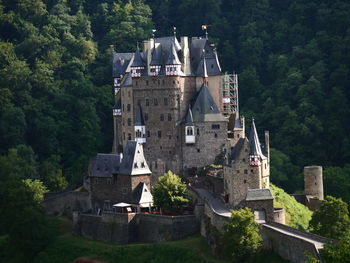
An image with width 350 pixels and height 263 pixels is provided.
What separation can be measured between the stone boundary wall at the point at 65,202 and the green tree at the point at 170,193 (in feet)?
32.1

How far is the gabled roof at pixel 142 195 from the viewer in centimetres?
9019

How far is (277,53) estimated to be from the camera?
13138 centimetres

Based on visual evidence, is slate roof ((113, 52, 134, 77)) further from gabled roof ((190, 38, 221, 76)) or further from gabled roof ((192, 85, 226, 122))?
gabled roof ((192, 85, 226, 122))

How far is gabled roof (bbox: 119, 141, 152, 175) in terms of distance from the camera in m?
91.1

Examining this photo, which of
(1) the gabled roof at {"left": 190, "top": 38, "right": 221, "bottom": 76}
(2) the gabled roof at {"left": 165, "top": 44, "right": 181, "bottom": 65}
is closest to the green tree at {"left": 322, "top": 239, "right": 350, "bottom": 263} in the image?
(2) the gabled roof at {"left": 165, "top": 44, "right": 181, "bottom": 65}

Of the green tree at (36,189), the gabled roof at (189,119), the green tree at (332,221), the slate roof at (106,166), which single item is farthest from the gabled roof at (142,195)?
the green tree at (332,221)

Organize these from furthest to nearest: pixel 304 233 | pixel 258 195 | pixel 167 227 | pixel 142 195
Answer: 1. pixel 142 195
2. pixel 167 227
3. pixel 258 195
4. pixel 304 233

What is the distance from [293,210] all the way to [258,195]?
9.39 metres

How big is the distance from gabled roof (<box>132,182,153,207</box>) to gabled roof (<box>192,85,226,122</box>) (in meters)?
8.56

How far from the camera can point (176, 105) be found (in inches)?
3792

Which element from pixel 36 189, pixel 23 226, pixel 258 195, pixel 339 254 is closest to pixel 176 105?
pixel 36 189

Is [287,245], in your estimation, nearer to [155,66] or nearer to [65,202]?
[155,66]

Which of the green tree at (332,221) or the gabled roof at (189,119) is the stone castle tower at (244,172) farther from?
the gabled roof at (189,119)

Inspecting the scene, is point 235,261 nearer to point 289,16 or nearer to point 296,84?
point 296,84
